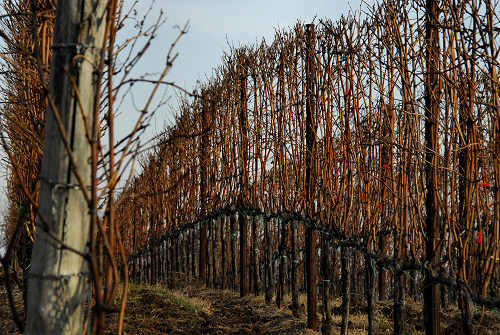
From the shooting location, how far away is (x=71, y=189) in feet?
5.23

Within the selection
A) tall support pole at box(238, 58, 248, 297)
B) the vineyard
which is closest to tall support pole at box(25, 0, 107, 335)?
the vineyard

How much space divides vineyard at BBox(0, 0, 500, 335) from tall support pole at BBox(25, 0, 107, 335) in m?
0.14

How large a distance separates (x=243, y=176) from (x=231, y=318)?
3.29 meters

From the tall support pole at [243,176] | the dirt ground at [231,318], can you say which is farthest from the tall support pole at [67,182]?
the tall support pole at [243,176]

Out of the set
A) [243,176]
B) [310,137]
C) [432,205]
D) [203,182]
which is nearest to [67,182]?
[432,205]

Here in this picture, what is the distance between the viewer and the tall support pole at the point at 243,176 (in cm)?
957

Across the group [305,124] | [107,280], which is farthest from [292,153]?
[107,280]

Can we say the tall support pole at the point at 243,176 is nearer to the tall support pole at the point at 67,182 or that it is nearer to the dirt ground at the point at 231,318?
the dirt ground at the point at 231,318

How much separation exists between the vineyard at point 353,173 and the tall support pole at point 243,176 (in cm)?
3

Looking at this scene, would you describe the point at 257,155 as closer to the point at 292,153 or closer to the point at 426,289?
the point at 292,153

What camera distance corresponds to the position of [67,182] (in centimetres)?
159

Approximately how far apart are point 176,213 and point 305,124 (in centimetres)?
565

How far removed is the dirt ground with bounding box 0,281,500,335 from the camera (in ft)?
19.0

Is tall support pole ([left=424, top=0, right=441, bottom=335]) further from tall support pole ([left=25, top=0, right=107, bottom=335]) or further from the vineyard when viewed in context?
tall support pole ([left=25, top=0, right=107, bottom=335])
